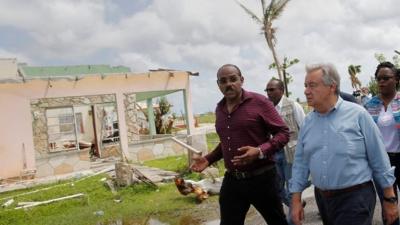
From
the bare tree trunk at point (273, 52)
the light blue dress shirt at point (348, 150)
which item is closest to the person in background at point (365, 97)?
the light blue dress shirt at point (348, 150)

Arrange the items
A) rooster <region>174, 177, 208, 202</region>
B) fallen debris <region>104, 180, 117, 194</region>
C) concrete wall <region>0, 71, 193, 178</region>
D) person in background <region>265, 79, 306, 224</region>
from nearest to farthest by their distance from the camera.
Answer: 1. person in background <region>265, 79, 306, 224</region>
2. rooster <region>174, 177, 208, 202</region>
3. fallen debris <region>104, 180, 117, 194</region>
4. concrete wall <region>0, 71, 193, 178</region>

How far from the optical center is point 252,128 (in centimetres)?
399

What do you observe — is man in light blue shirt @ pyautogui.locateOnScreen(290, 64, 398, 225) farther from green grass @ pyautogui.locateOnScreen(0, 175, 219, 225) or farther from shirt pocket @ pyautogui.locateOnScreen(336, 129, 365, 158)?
green grass @ pyautogui.locateOnScreen(0, 175, 219, 225)

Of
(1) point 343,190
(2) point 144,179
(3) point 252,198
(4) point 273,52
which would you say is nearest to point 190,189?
(2) point 144,179

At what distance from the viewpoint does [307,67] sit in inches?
126

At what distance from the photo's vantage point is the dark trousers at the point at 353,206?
3.00 m

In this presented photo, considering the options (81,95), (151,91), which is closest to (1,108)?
(81,95)

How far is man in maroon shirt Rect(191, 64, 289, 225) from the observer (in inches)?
157

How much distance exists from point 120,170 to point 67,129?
7.12 metres

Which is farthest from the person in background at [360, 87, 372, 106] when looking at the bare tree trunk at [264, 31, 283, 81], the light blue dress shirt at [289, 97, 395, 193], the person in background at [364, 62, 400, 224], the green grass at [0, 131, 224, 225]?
the bare tree trunk at [264, 31, 283, 81]

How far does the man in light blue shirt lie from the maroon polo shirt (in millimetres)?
808

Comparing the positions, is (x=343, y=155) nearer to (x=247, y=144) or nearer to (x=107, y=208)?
(x=247, y=144)

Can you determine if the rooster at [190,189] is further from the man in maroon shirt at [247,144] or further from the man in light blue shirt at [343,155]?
the man in light blue shirt at [343,155]

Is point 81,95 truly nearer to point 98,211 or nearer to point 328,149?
point 98,211
